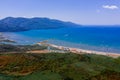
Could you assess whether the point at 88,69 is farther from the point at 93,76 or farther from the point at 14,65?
the point at 14,65

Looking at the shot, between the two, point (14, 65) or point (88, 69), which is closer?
point (88, 69)

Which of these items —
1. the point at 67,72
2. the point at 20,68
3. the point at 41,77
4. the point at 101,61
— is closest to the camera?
the point at 41,77

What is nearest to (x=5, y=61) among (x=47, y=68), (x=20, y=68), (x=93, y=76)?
(x=20, y=68)

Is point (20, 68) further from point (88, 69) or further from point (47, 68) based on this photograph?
point (88, 69)

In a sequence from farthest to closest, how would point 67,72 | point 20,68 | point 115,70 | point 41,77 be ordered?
1. point 20,68
2. point 115,70
3. point 67,72
4. point 41,77

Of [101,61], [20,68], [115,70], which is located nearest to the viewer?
[115,70]

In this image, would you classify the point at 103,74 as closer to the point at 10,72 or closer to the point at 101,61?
the point at 101,61

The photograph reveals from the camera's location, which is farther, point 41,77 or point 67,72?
point 67,72

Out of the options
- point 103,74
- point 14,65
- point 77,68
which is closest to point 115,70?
point 103,74

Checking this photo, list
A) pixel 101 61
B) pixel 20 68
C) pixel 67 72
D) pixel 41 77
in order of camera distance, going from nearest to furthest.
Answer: pixel 41 77 → pixel 67 72 → pixel 20 68 → pixel 101 61
